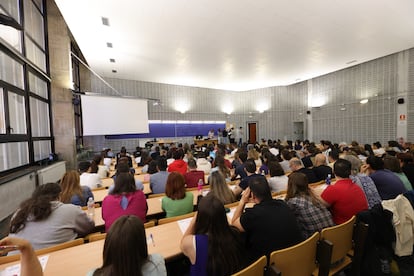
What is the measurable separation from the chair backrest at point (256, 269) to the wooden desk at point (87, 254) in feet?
2.18

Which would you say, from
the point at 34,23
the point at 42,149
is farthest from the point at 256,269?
the point at 34,23

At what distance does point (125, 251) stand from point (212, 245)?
1.94 feet

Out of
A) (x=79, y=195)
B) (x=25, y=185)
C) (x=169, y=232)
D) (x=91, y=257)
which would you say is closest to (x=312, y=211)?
(x=169, y=232)

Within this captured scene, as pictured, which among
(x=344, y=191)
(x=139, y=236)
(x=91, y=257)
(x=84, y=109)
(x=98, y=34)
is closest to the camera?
(x=139, y=236)

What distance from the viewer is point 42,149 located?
6016 millimetres

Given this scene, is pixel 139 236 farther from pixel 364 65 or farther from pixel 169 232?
pixel 364 65

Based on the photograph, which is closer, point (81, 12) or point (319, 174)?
point (319, 174)

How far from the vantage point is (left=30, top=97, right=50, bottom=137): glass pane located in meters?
5.46

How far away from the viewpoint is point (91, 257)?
1677 mm

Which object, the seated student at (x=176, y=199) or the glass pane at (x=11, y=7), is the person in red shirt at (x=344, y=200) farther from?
the glass pane at (x=11, y=7)

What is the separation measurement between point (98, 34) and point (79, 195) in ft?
19.3

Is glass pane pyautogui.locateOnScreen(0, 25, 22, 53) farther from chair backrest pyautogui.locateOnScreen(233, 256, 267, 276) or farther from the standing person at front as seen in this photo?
chair backrest pyautogui.locateOnScreen(233, 256, 267, 276)

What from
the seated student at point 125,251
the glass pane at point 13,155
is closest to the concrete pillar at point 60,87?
the glass pane at point 13,155

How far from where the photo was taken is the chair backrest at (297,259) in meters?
1.47
